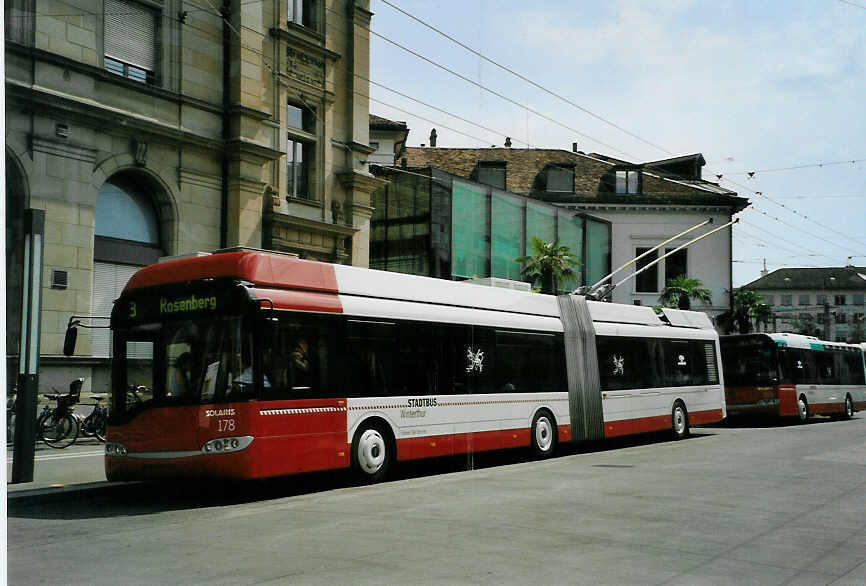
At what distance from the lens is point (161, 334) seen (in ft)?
37.9

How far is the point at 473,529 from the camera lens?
8289mm

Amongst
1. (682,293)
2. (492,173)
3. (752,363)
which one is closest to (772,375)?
(752,363)

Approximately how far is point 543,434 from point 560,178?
35.6 meters

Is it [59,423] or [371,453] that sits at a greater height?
[59,423]

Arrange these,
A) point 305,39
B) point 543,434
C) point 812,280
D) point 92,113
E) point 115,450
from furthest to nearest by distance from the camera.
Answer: point 812,280 < point 305,39 < point 92,113 < point 543,434 < point 115,450

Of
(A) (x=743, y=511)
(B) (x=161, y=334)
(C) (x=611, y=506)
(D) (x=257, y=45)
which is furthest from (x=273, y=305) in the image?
(D) (x=257, y=45)

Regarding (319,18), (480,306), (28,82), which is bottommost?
(480,306)

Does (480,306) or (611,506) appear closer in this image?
(611,506)

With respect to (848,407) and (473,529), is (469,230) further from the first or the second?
(473,529)

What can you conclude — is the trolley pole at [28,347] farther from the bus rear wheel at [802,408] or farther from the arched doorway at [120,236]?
the bus rear wheel at [802,408]

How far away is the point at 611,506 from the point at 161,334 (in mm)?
5739

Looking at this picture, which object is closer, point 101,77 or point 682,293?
point 101,77

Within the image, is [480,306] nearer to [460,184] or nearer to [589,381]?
[589,381]

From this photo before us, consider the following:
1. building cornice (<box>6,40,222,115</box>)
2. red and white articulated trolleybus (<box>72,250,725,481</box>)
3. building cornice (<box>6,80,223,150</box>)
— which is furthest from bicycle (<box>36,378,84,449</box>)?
red and white articulated trolleybus (<box>72,250,725,481</box>)
